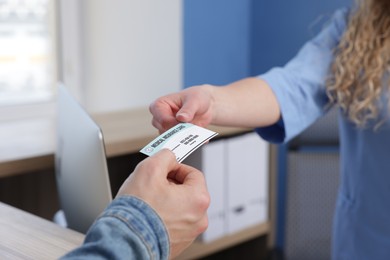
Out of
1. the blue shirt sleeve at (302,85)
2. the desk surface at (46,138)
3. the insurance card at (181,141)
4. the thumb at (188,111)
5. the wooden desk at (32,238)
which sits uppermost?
the insurance card at (181,141)

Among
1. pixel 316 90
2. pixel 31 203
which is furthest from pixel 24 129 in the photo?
pixel 316 90

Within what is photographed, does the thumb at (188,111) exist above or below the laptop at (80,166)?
above

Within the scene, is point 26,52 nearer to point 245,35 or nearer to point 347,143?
point 245,35

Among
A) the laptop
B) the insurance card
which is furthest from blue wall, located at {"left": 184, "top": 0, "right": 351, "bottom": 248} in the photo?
the insurance card

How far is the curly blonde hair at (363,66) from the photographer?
4.06 ft

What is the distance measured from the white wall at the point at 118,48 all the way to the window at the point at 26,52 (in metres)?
0.07

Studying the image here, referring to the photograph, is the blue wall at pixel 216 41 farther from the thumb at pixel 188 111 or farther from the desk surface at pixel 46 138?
the thumb at pixel 188 111

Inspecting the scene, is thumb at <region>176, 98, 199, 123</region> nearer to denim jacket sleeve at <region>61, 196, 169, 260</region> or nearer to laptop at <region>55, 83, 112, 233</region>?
laptop at <region>55, 83, 112, 233</region>

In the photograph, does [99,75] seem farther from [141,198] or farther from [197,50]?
[141,198]

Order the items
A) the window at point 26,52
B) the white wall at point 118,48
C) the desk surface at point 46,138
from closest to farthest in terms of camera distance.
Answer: the desk surface at point 46,138 < the window at point 26,52 < the white wall at point 118,48

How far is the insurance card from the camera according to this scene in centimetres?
70

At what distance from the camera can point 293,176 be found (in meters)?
1.90

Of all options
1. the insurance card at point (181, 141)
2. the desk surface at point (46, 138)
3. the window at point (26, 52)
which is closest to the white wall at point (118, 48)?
the window at point (26, 52)

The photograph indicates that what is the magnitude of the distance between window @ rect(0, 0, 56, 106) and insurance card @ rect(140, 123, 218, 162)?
1530 millimetres
